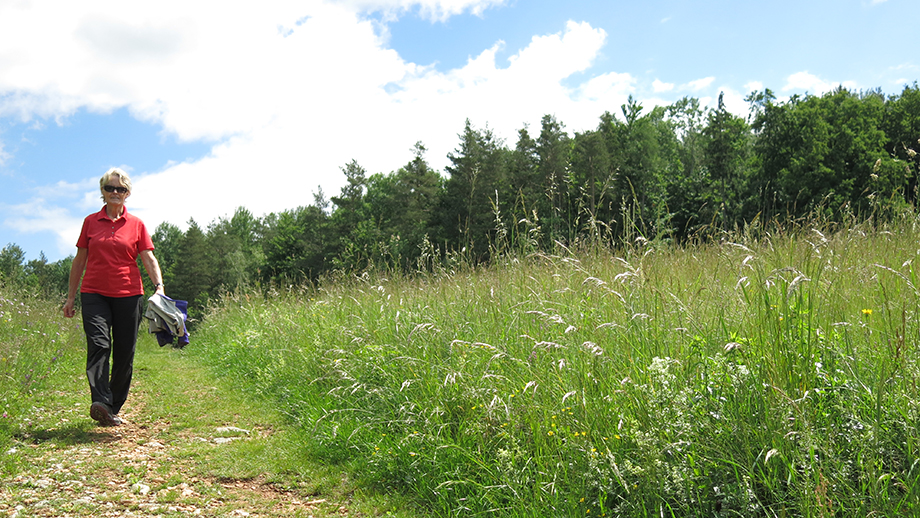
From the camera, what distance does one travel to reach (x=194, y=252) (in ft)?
178

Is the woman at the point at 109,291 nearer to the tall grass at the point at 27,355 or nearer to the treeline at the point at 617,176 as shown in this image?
the tall grass at the point at 27,355

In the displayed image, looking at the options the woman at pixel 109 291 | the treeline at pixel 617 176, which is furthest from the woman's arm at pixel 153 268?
the treeline at pixel 617 176

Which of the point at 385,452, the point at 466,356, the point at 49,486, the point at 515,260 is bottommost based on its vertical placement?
the point at 385,452

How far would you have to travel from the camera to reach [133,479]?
3898 mm

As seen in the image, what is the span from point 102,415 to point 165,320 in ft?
3.48

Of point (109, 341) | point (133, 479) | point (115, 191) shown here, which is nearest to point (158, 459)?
point (133, 479)

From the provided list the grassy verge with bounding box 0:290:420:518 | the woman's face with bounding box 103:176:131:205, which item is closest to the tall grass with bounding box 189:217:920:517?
the grassy verge with bounding box 0:290:420:518

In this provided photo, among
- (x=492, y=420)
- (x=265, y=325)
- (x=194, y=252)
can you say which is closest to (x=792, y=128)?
(x=265, y=325)

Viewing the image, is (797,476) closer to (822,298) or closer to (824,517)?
(824,517)

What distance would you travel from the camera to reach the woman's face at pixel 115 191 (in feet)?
17.3

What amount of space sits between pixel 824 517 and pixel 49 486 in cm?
463

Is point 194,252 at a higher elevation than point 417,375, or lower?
higher

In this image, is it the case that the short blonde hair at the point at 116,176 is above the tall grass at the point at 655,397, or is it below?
above

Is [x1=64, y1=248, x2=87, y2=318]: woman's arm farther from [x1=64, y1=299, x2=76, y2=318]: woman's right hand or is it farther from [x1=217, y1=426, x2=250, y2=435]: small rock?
[x1=217, y1=426, x2=250, y2=435]: small rock
